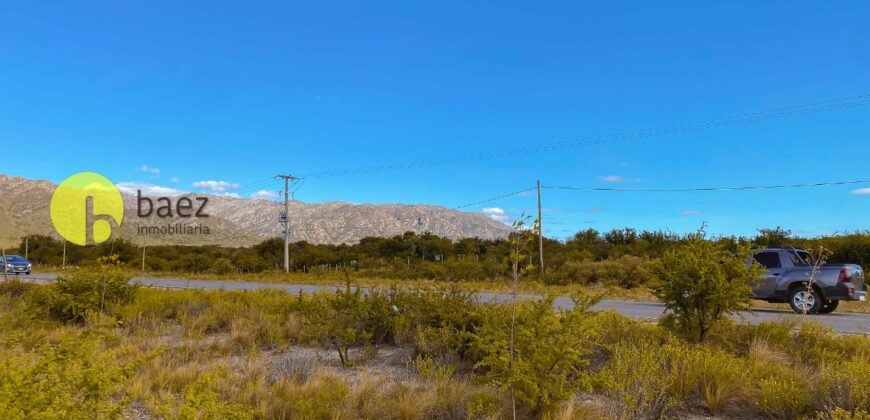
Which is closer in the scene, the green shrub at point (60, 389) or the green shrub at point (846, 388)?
the green shrub at point (60, 389)

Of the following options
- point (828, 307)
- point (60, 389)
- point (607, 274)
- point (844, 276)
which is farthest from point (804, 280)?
point (60, 389)

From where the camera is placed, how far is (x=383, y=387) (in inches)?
229

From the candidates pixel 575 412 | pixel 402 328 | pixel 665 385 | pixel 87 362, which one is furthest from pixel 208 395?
pixel 402 328

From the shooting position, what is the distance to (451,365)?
268 inches

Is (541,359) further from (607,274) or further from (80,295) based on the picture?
(607,274)

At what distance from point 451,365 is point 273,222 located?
179 metres

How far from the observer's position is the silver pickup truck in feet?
42.1

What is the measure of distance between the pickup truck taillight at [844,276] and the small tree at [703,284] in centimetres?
780

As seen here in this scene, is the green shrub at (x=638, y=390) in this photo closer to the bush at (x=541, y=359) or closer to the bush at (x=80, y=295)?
the bush at (x=541, y=359)

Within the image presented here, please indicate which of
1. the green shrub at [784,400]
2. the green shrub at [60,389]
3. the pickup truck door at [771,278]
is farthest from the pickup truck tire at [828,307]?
the green shrub at [60,389]

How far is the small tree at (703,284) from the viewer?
707cm

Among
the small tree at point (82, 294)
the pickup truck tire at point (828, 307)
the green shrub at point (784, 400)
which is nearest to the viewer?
the green shrub at point (784, 400)

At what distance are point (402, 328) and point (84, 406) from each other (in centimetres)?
529

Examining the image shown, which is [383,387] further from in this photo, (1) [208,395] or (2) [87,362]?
(2) [87,362]
